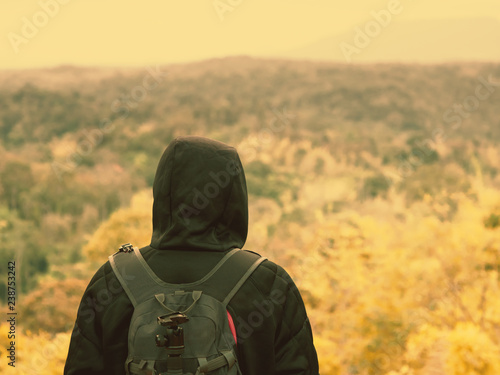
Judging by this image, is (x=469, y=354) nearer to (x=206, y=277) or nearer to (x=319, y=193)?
(x=206, y=277)

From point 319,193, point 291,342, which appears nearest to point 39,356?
point 291,342

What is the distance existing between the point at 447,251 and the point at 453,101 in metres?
42.7

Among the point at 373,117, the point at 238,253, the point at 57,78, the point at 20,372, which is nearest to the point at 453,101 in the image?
the point at 373,117

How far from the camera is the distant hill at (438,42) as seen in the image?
51.8m

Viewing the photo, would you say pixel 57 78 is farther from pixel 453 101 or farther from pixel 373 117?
pixel 453 101

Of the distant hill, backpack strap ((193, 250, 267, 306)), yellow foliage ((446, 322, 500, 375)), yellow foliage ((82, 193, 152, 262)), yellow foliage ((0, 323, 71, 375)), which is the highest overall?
the distant hill

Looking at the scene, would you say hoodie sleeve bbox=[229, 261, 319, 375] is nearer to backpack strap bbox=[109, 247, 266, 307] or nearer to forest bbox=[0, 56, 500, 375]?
backpack strap bbox=[109, 247, 266, 307]

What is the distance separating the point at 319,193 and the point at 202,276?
22.4m

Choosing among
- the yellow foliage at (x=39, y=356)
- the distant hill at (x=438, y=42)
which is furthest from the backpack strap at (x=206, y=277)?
the distant hill at (x=438, y=42)

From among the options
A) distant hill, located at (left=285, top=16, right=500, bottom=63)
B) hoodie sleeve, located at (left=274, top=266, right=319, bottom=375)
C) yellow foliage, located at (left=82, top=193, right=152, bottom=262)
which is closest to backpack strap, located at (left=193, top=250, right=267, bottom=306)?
hoodie sleeve, located at (left=274, top=266, right=319, bottom=375)

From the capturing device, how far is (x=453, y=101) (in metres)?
51.1

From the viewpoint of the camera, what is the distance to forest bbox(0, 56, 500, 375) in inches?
416

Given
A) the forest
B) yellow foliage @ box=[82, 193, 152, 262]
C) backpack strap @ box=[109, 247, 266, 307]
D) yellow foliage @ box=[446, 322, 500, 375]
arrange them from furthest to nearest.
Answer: yellow foliage @ box=[82, 193, 152, 262] < the forest < yellow foliage @ box=[446, 322, 500, 375] < backpack strap @ box=[109, 247, 266, 307]

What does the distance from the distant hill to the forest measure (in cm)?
168
